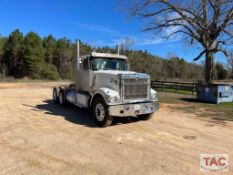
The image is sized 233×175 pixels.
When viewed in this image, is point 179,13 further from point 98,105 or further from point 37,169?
point 37,169

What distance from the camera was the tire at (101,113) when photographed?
754cm

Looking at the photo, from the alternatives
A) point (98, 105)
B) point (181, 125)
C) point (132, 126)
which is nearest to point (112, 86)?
point (98, 105)

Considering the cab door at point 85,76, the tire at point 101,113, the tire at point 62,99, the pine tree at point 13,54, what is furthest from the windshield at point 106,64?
the pine tree at point 13,54

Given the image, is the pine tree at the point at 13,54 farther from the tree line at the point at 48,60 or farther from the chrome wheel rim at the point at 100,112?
the chrome wheel rim at the point at 100,112

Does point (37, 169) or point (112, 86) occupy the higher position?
point (112, 86)

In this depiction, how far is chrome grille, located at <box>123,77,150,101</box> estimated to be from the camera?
7.78m

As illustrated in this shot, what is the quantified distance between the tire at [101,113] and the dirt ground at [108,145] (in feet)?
0.79

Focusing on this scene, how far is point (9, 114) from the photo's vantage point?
31.5 feet

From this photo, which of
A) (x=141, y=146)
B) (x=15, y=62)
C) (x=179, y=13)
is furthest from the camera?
(x=15, y=62)

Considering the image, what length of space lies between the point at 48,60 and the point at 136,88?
5642cm

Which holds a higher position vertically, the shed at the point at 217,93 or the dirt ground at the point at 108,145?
the shed at the point at 217,93

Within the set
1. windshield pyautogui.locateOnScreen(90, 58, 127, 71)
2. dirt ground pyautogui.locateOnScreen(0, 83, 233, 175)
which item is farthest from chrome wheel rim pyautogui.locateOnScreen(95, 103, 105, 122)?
windshield pyautogui.locateOnScreen(90, 58, 127, 71)

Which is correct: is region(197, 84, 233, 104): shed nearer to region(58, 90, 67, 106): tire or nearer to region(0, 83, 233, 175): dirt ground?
region(0, 83, 233, 175): dirt ground

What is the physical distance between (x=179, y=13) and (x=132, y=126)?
1574cm
